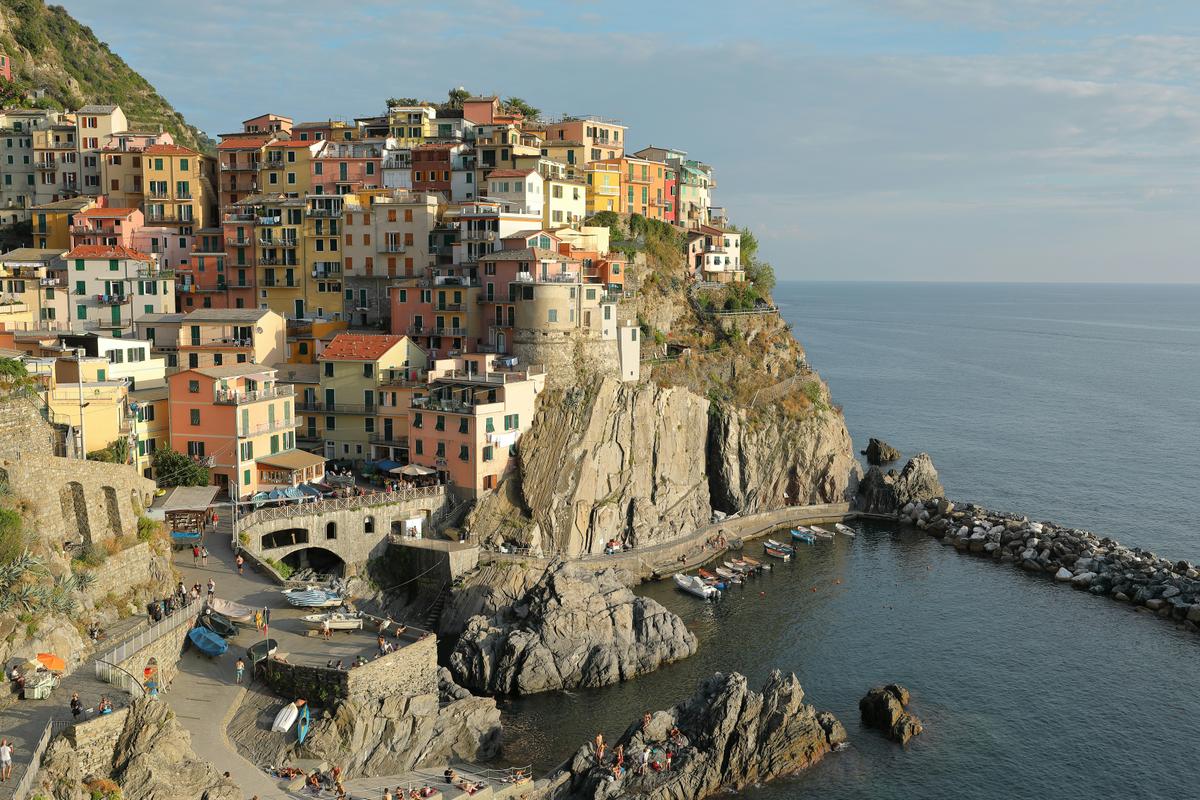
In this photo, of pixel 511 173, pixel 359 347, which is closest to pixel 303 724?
pixel 359 347

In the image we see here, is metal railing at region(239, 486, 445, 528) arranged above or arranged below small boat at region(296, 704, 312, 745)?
above

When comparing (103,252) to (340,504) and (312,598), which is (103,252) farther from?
(312,598)

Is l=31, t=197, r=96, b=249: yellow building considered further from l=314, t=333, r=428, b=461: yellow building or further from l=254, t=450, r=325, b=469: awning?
l=254, t=450, r=325, b=469: awning

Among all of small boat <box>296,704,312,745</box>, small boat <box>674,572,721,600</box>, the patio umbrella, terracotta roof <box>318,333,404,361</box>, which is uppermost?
terracotta roof <box>318,333,404,361</box>

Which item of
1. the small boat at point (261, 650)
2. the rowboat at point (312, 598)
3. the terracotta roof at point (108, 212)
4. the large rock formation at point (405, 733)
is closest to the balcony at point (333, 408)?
the rowboat at point (312, 598)

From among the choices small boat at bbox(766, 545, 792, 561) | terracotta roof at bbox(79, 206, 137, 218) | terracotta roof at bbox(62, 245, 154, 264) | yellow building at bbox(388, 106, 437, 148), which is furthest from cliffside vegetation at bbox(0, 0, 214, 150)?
small boat at bbox(766, 545, 792, 561)

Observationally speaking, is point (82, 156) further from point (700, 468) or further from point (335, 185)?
point (700, 468)
